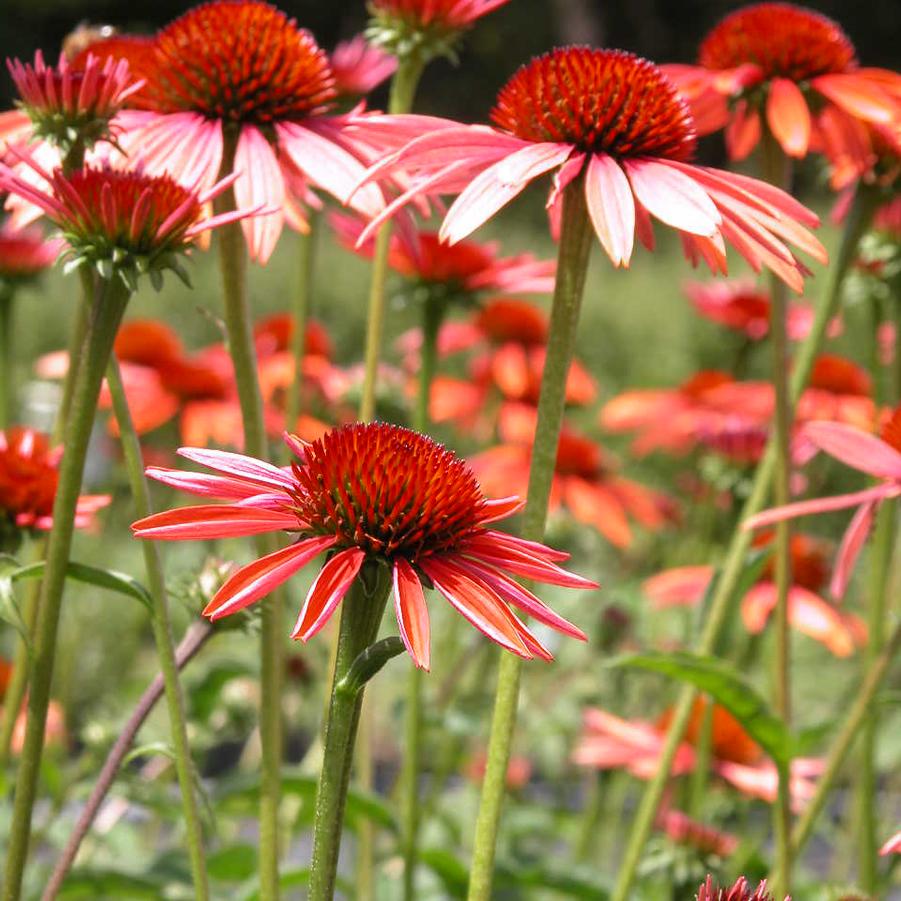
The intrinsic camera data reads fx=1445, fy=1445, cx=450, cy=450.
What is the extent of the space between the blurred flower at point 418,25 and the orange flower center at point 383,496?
438 millimetres

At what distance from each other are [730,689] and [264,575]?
34 centimetres

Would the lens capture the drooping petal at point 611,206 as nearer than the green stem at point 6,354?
Yes

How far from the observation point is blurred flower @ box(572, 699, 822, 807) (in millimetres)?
1048

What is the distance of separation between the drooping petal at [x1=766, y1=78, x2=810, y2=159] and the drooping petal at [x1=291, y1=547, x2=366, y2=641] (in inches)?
15.1

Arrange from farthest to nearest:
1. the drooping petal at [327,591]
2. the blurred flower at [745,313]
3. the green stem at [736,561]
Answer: the blurred flower at [745,313], the green stem at [736,561], the drooping petal at [327,591]

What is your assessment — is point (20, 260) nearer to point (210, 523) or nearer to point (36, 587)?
point (36, 587)

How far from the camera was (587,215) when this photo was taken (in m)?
0.60

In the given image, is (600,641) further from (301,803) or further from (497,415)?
(301,803)

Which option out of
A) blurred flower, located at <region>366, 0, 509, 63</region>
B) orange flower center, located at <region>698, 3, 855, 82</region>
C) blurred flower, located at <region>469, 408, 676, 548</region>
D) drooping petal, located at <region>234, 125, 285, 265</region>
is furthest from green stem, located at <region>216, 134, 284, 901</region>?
blurred flower, located at <region>469, 408, 676, 548</region>

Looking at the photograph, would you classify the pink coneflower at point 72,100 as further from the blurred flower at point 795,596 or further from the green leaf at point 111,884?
the blurred flower at point 795,596

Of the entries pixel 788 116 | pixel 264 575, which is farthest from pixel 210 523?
pixel 788 116

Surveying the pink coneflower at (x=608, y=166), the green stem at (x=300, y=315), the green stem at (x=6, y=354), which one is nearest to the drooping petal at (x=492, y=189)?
the pink coneflower at (x=608, y=166)

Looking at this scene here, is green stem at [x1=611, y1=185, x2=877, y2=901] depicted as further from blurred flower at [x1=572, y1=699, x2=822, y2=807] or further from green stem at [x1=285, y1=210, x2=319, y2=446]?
green stem at [x1=285, y1=210, x2=319, y2=446]

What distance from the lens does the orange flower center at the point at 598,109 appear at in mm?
610
